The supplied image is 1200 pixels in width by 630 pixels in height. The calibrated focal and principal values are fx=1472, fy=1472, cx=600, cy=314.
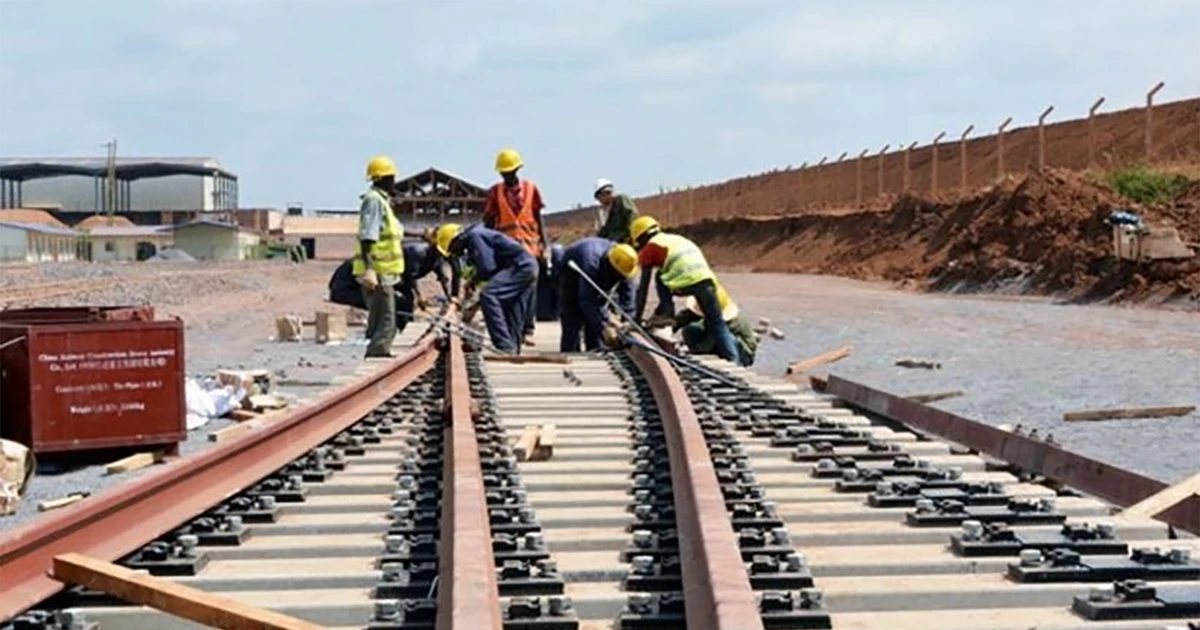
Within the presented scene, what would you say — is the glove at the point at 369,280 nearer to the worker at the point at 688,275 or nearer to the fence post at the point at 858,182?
the worker at the point at 688,275

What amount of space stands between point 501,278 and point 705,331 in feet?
5.58

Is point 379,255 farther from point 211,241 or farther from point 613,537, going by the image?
point 211,241

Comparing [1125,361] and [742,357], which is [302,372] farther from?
[1125,361]

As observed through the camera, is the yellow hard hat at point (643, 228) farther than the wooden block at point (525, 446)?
Yes

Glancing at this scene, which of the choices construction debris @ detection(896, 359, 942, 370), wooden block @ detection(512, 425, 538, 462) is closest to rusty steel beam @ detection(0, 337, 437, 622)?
wooden block @ detection(512, 425, 538, 462)

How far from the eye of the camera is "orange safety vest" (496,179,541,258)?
12.8m

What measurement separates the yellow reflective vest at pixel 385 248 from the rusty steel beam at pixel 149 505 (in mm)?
4823

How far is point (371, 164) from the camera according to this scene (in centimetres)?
1178

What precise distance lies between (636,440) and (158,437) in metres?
3.71

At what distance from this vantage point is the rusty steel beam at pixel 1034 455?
18.0 ft

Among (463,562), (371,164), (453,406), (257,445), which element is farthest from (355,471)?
(371,164)

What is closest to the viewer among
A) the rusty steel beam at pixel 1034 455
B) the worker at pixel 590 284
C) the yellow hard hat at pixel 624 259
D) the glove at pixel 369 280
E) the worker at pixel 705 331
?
the rusty steel beam at pixel 1034 455

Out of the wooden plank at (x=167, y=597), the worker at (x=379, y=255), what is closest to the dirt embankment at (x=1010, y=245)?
the worker at (x=379, y=255)

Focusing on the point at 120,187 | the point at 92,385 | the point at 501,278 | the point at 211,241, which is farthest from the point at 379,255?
the point at 120,187
